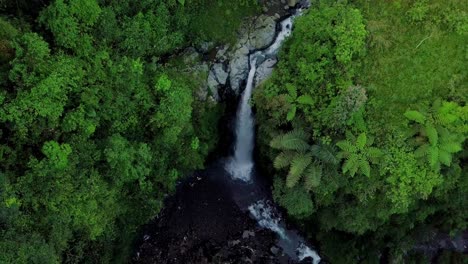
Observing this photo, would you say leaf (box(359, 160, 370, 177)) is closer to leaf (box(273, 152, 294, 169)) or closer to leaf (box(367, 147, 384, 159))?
leaf (box(367, 147, 384, 159))

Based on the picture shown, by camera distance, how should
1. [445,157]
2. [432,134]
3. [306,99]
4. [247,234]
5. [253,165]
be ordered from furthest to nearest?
1. [253,165]
2. [247,234]
3. [306,99]
4. [445,157]
5. [432,134]

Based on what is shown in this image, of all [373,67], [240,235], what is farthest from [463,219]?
[240,235]

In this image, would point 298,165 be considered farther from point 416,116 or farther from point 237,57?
point 237,57

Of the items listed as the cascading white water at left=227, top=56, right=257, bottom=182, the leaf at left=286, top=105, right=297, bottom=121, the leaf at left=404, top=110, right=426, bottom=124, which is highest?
the leaf at left=286, top=105, right=297, bottom=121

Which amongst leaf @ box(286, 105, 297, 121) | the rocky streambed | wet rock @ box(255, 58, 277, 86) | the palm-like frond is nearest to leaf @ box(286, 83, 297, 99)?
Answer: leaf @ box(286, 105, 297, 121)

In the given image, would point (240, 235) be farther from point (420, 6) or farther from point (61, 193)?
point (420, 6)

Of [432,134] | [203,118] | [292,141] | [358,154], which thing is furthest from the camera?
[203,118]

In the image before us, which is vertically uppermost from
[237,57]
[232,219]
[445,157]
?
[237,57]

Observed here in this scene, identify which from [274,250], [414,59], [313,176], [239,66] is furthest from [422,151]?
[239,66]
